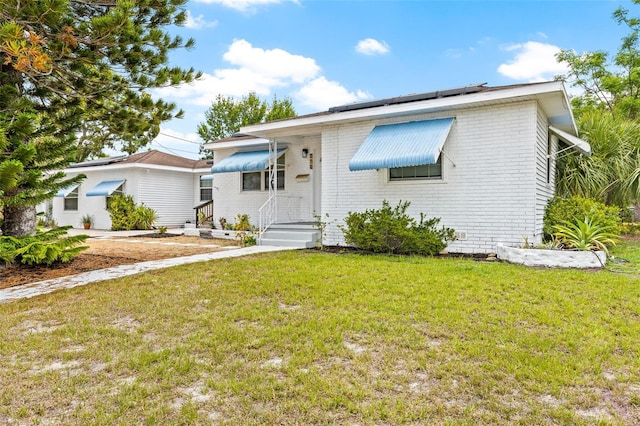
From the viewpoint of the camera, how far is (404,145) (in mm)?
9203

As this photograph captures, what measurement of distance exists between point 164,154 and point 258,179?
11483 millimetres

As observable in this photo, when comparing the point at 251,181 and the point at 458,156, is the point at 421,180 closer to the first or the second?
the point at 458,156

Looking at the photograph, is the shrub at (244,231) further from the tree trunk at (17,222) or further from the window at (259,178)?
the tree trunk at (17,222)

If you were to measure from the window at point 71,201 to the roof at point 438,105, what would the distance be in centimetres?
1670

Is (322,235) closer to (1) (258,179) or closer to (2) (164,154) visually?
(1) (258,179)

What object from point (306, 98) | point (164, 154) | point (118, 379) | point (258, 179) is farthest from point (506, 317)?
point (306, 98)

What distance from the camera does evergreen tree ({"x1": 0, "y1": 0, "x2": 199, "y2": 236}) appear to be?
5.98m

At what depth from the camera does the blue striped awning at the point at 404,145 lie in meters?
8.70

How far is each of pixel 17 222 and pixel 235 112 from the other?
29.6 metres

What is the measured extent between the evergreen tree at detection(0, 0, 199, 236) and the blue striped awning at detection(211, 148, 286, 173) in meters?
4.50

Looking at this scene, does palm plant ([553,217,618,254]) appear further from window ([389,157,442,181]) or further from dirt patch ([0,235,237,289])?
dirt patch ([0,235,237,289])

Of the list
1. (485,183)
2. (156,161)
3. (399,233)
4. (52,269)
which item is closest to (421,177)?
(485,183)

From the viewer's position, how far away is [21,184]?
6988 mm

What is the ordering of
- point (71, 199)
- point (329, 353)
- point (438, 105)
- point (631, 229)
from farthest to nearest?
point (71, 199) → point (631, 229) → point (438, 105) → point (329, 353)
